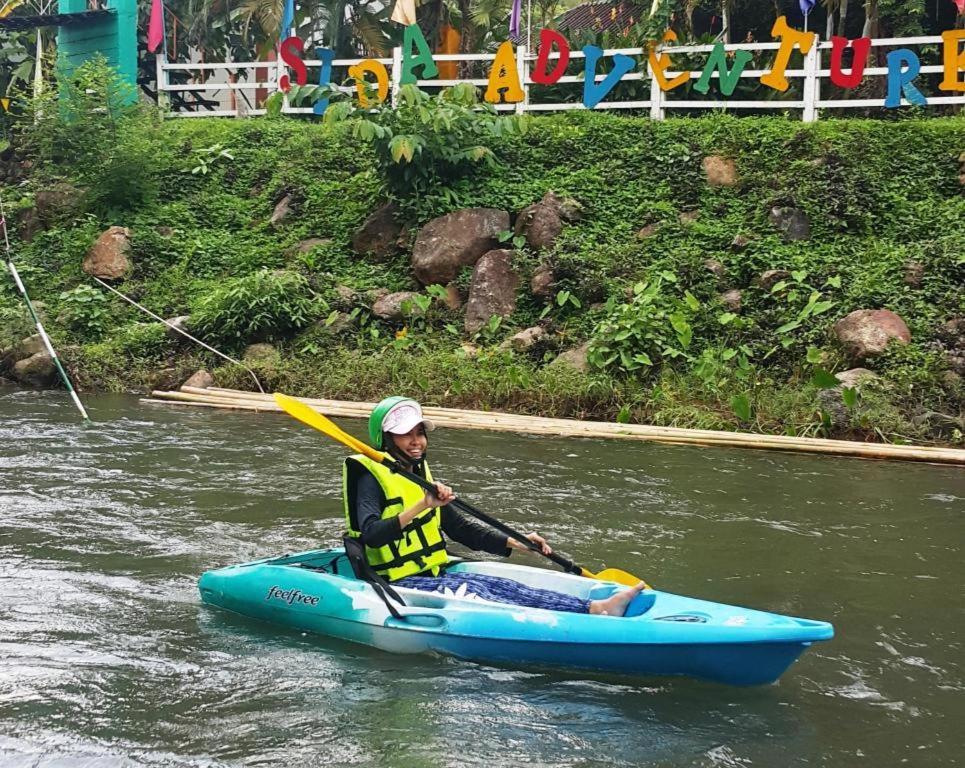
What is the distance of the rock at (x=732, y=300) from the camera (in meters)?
11.0

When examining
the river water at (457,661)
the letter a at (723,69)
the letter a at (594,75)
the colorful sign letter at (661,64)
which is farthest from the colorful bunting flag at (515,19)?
the river water at (457,661)

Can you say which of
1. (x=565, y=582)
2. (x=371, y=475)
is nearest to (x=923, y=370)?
(x=565, y=582)

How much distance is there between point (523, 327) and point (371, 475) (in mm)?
7236

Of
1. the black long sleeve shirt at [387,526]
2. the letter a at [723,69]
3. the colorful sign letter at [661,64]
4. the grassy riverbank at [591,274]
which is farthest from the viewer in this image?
the colorful sign letter at [661,64]

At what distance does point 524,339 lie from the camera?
1121 cm

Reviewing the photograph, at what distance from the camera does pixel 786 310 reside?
10742 mm

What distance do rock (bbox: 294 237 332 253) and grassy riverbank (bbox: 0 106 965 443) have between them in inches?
1.8

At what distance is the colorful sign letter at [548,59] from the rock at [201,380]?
6361 mm

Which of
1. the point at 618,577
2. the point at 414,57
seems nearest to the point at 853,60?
the point at 414,57

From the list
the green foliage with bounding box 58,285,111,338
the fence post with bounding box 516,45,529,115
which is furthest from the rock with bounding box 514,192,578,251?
the green foliage with bounding box 58,285,111,338

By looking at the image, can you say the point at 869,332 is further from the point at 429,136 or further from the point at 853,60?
the point at 429,136

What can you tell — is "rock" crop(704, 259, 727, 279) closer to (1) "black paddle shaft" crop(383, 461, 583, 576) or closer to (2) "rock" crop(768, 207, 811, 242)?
(2) "rock" crop(768, 207, 811, 242)

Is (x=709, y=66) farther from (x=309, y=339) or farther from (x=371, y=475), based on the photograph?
(x=371, y=475)

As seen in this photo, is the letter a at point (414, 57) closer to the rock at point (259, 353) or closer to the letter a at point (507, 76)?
the letter a at point (507, 76)
